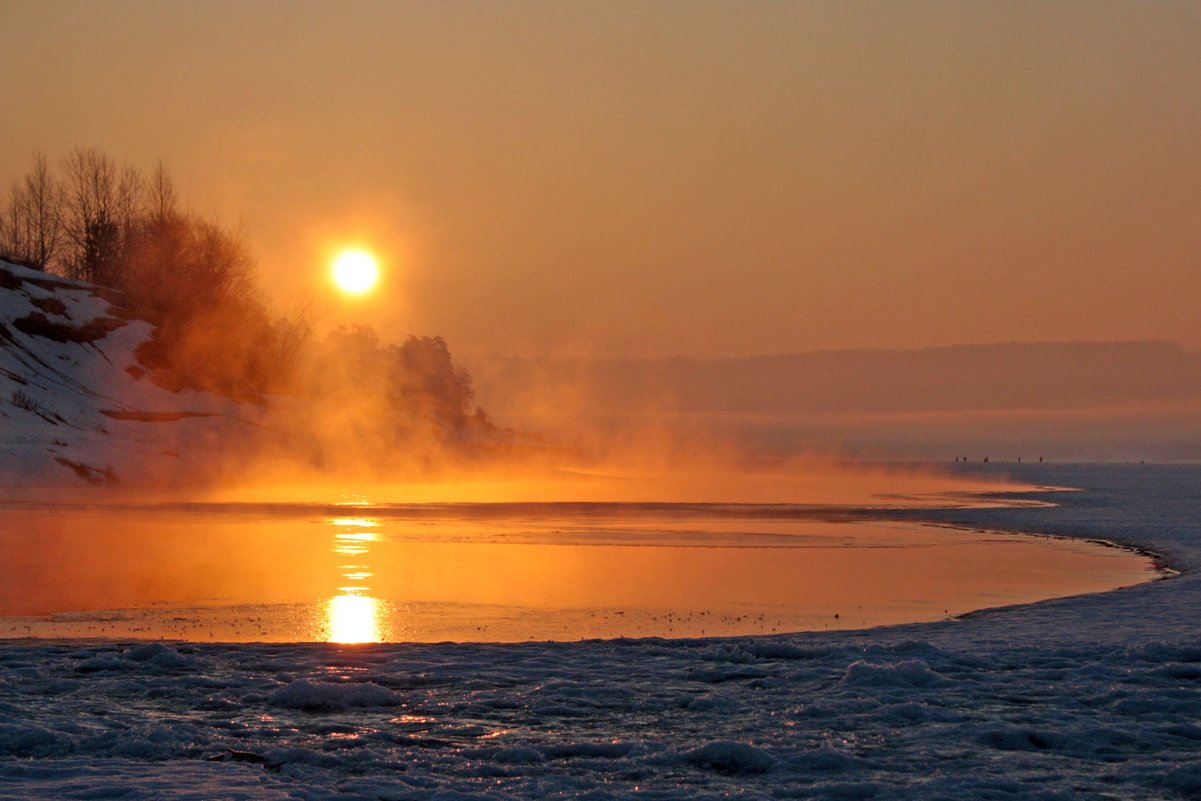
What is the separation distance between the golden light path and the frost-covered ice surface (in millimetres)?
1366

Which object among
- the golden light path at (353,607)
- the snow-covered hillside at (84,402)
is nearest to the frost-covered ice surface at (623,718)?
the golden light path at (353,607)

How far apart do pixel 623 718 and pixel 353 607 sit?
7334mm

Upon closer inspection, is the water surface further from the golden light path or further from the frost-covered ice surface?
the frost-covered ice surface

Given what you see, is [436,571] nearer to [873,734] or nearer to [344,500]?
[873,734]

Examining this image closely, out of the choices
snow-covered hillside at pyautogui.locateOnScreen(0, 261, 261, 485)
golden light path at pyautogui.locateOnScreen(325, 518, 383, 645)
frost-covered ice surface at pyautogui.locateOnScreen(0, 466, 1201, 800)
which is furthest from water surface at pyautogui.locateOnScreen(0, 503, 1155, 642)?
snow-covered hillside at pyautogui.locateOnScreen(0, 261, 261, 485)

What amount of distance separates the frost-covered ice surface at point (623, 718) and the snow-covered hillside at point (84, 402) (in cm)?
3944

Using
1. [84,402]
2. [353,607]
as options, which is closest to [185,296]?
[84,402]

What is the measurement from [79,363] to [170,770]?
61750 millimetres

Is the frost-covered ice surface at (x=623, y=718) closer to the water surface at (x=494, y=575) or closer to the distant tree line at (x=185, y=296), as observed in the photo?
the water surface at (x=494, y=575)

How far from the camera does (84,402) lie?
60.6 m

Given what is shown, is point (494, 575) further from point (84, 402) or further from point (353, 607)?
point (84, 402)

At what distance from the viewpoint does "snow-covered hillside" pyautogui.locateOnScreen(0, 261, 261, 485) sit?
171ft

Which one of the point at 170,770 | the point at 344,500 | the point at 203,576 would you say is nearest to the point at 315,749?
the point at 170,770

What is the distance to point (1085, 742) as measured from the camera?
33.1 ft
